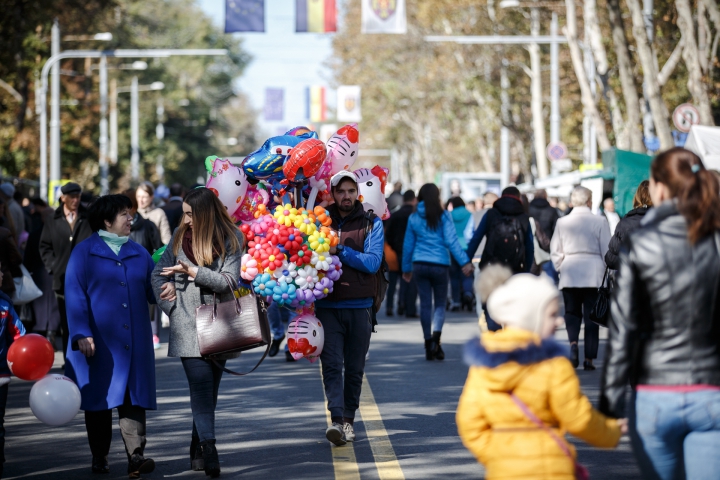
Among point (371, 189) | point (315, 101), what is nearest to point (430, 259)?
point (371, 189)

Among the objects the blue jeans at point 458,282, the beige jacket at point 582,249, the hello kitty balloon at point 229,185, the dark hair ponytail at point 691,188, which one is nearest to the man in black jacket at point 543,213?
the blue jeans at point 458,282

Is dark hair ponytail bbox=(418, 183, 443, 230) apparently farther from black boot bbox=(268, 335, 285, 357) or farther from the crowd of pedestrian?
black boot bbox=(268, 335, 285, 357)

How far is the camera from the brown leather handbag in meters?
6.55

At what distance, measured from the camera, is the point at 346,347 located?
307 inches

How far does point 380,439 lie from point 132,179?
37238 millimetres

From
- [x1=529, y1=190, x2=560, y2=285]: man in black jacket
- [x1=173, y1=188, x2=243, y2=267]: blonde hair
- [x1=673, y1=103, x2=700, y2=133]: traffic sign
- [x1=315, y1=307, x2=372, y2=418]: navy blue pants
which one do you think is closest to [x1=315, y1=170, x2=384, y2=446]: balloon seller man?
[x1=315, y1=307, x2=372, y2=418]: navy blue pants

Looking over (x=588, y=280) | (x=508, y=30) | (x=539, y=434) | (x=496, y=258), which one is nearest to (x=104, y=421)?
(x=539, y=434)

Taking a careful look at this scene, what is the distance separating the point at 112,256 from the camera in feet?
22.3

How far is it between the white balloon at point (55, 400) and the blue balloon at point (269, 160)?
6.86ft

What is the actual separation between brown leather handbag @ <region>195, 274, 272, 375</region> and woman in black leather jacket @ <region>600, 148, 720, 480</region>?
2.84m

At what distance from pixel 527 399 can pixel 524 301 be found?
0.35 metres

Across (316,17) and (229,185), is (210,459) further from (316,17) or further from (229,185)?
(316,17)

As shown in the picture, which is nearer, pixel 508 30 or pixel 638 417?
pixel 638 417

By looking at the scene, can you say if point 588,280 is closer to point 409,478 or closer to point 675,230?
point 409,478
